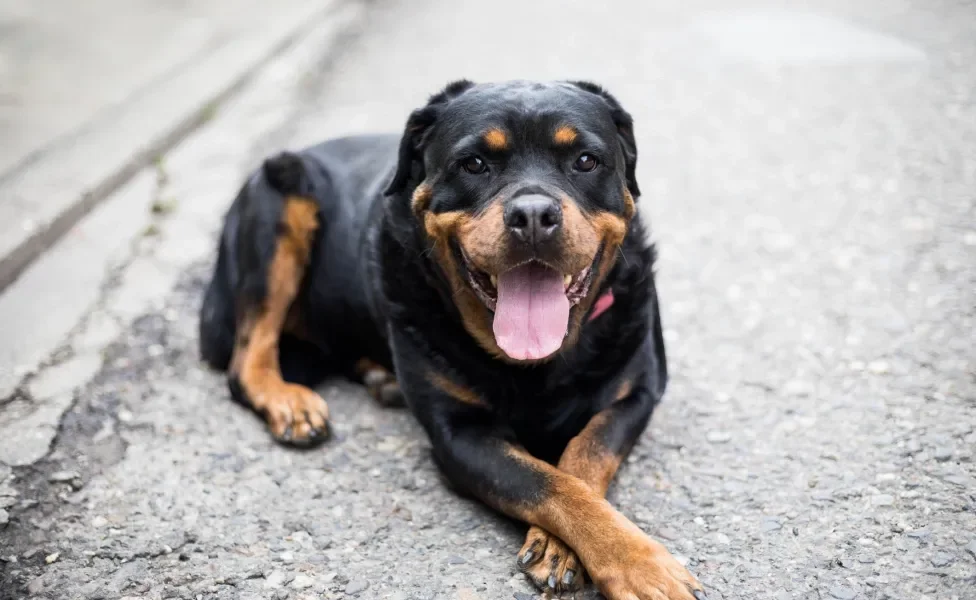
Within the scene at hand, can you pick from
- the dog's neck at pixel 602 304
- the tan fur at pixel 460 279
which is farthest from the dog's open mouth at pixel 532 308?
the dog's neck at pixel 602 304

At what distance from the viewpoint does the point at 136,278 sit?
4539 millimetres

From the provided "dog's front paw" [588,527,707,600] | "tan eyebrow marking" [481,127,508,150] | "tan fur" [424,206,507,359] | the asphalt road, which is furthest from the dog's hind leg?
"dog's front paw" [588,527,707,600]

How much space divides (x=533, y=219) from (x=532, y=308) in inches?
12.4

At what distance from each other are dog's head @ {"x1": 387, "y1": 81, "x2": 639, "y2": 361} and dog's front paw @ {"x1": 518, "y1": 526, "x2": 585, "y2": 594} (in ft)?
1.78

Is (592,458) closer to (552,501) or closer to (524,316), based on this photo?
(552,501)

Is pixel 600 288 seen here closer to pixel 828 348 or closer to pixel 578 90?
pixel 578 90

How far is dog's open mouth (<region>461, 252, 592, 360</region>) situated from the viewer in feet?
9.14

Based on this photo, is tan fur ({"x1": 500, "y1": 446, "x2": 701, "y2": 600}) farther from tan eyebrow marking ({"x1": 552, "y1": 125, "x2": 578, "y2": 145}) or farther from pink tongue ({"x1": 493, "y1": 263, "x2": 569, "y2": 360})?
tan eyebrow marking ({"x1": 552, "y1": 125, "x2": 578, "y2": 145})

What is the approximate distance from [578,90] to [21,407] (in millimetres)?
2400

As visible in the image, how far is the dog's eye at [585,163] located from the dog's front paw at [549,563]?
44.7 inches

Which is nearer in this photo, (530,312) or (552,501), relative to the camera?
(552,501)

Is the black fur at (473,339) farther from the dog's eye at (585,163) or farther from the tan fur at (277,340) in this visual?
the tan fur at (277,340)

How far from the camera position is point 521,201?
2.66 m

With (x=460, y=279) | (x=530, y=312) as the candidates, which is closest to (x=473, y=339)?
(x=460, y=279)
